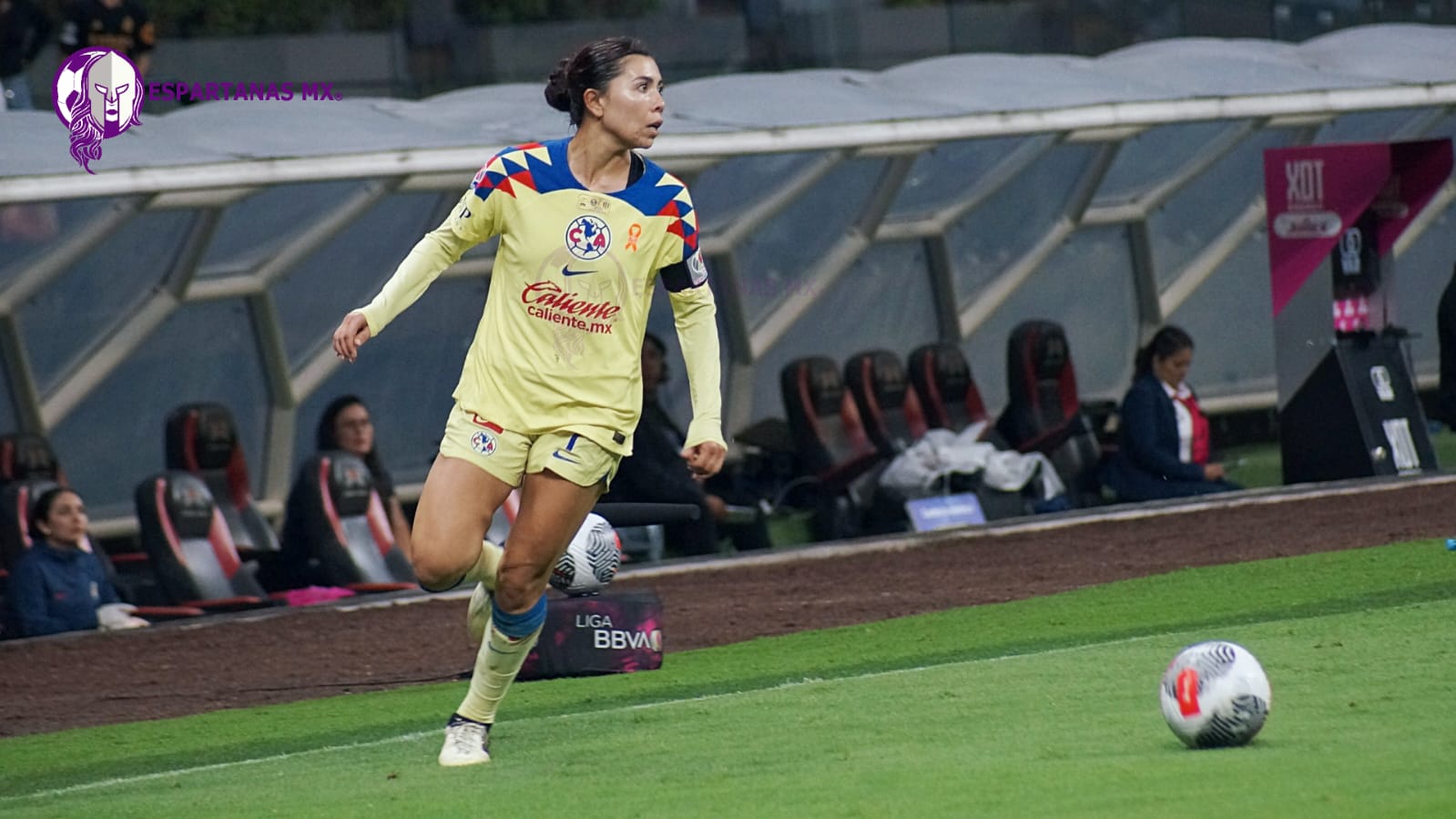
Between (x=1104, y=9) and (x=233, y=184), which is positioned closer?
(x=233, y=184)

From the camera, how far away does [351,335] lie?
6.06m

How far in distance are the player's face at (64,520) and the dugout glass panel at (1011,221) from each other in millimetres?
7428

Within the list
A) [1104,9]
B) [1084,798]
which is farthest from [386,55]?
[1084,798]

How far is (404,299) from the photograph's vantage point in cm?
634

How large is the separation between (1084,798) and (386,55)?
13.4 m

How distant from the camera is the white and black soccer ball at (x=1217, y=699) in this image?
18.8 ft

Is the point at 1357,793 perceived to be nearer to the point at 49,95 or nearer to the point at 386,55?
the point at 49,95

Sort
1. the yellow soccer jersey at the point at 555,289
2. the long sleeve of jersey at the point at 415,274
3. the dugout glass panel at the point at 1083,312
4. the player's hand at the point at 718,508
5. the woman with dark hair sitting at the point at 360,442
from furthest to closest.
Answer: the dugout glass panel at the point at 1083,312 < the player's hand at the point at 718,508 < the woman with dark hair sitting at the point at 360,442 < the yellow soccer jersey at the point at 555,289 < the long sleeve of jersey at the point at 415,274

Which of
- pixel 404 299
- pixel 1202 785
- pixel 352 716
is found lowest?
pixel 352 716

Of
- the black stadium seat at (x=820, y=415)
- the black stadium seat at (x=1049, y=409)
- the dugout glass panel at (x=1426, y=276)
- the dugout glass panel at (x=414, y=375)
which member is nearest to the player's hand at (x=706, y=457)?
the black stadium seat at (x=820, y=415)

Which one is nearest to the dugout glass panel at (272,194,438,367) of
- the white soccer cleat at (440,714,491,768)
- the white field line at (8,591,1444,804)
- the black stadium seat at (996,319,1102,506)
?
the black stadium seat at (996,319,1102,506)

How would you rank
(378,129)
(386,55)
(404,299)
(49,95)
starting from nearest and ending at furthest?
(404,299), (378,129), (49,95), (386,55)

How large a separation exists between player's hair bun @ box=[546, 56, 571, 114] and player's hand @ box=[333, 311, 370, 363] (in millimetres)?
865

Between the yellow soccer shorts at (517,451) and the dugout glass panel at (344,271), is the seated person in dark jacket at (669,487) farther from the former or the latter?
the yellow soccer shorts at (517,451)
